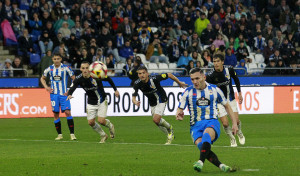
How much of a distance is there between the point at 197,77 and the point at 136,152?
3.78 meters

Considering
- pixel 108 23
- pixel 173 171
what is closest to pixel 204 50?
pixel 108 23

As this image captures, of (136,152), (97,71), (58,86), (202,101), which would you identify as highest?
(97,71)

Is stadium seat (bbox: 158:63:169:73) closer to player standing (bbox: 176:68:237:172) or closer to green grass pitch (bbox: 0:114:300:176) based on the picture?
green grass pitch (bbox: 0:114:300:176)

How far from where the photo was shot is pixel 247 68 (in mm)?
33750

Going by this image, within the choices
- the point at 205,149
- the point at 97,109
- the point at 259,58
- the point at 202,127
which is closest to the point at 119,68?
the point at 259,58

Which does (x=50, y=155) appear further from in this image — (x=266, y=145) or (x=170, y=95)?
(x=170, y=95)

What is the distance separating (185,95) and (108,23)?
20833 millimetres

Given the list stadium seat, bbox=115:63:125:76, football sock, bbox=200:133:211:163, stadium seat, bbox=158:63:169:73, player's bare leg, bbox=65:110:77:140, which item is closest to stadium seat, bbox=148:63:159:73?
stadium seat, bbox=158:63:169:73

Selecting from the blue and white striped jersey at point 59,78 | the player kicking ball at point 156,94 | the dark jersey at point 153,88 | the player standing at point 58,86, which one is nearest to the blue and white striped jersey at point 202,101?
the player kicking ball at point 156,94

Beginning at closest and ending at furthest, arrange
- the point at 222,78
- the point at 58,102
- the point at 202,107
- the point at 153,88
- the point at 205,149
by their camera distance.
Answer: the point at 205,149, the point at 202,107, the point at 222,78, the point at 153,88, the point at 58,102

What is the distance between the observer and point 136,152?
49.4 feet

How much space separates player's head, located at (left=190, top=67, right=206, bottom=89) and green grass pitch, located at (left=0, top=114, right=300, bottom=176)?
1.40m

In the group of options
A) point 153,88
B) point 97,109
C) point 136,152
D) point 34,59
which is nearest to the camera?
point 136,152

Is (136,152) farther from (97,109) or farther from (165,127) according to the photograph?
(97,109)
